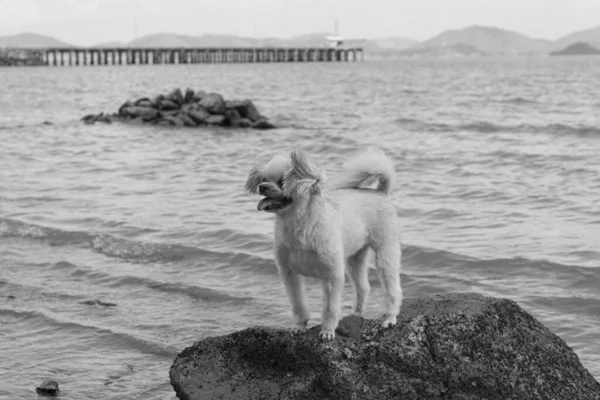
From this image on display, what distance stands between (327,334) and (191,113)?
26946 mm

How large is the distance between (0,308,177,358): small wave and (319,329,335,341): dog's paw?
2.64 m

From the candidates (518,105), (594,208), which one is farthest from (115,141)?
(518,105)

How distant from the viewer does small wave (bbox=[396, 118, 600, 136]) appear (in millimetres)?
25000

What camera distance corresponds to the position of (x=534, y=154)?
1972cm

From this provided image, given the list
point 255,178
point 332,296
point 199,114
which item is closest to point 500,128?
point 199,114

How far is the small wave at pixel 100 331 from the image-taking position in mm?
7156

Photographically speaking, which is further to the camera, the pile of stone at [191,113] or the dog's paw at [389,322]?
the pile of stone at [191,113]

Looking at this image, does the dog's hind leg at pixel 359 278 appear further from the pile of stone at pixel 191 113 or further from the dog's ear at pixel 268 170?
the pile of stone at pixel 191 113

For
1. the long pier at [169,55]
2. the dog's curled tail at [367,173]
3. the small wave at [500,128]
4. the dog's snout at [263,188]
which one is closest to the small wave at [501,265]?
the dog's curled tail at [367,173]

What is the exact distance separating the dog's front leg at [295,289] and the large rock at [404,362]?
119 mm

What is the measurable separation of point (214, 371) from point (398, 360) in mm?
1037

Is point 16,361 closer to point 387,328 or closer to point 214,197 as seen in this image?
point 387,328

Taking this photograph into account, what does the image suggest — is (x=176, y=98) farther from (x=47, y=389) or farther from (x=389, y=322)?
(x=389, y=322)

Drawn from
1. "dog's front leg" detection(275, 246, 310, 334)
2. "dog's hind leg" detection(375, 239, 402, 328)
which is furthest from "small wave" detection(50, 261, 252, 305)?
"dog's front leg" detection(275, 246, 310, 334)
